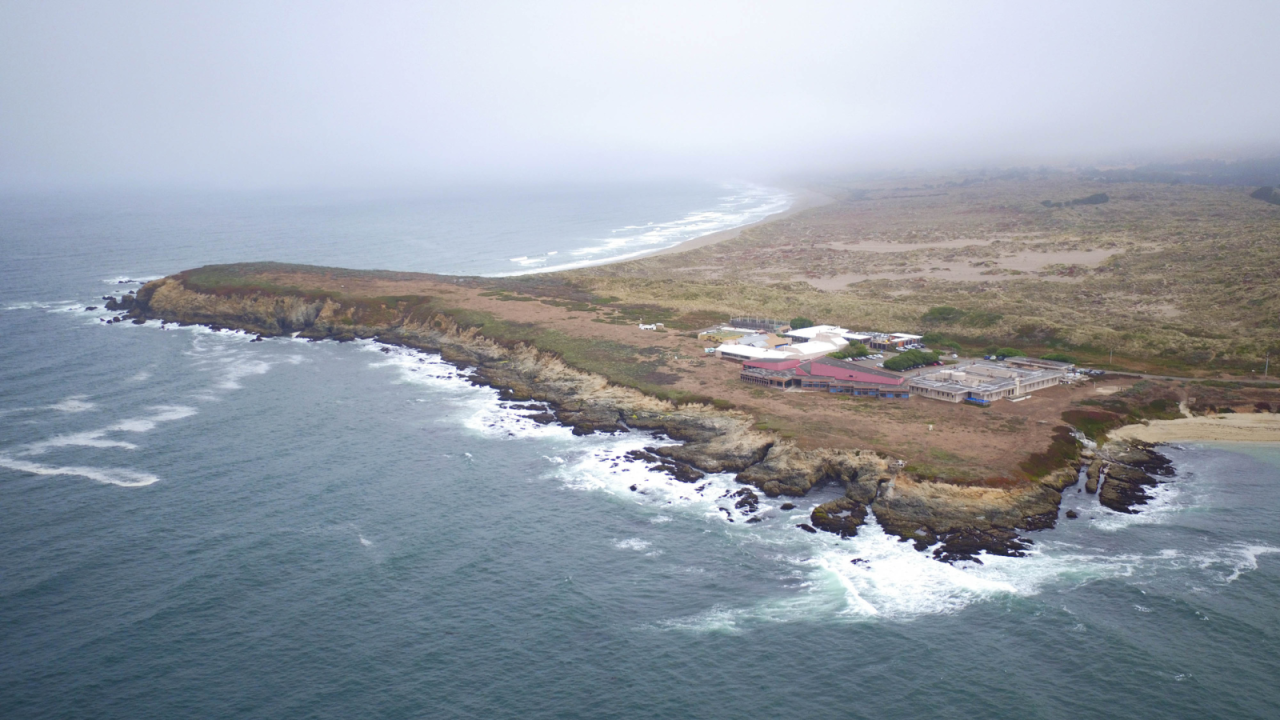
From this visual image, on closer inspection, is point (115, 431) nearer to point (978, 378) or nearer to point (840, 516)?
point (840, 516)

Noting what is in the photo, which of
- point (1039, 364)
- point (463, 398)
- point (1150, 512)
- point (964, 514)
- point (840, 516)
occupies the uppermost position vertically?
point (1039, 364)

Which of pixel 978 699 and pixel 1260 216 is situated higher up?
pixel 1260 216

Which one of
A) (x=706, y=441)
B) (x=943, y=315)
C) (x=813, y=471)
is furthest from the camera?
(x=943, y=315)

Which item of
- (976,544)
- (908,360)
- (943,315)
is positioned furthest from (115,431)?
(943,315)

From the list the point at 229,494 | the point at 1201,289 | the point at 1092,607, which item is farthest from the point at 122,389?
the point at 1201,289

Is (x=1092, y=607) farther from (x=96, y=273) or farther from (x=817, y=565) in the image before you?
(x=96, y=273)

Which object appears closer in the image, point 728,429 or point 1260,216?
point 728,429
